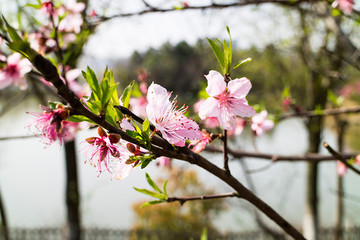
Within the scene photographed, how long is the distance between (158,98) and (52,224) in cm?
697

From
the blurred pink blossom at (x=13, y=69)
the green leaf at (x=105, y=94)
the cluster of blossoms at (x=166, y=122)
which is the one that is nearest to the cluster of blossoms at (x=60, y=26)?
the blurred pink blossom at (x=13, y=69)

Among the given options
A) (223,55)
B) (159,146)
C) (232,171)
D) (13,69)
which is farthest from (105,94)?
(232,171)

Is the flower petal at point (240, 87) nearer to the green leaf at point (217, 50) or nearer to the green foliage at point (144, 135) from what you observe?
the green leaf at point (217, 50)

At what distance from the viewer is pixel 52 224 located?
6504 mm

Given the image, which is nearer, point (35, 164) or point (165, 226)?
point (165, 226)

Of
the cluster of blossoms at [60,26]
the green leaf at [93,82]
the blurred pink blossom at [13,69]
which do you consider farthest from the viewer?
the cluster of blossoms at [60,26]

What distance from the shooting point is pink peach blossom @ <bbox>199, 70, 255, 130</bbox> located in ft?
1.72

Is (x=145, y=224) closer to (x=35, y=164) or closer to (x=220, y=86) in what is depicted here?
(x=35, y=164)

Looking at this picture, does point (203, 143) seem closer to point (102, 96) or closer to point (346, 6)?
point (102, 96)

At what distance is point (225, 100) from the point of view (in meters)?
0.57

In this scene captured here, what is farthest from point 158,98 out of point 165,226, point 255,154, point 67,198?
point 165,226

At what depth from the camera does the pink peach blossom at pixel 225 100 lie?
1.72ft

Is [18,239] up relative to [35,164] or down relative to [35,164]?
down

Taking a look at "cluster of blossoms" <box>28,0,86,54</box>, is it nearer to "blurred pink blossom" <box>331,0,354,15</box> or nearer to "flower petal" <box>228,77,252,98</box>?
"flower petal" <box>228,77,252,98</box>
